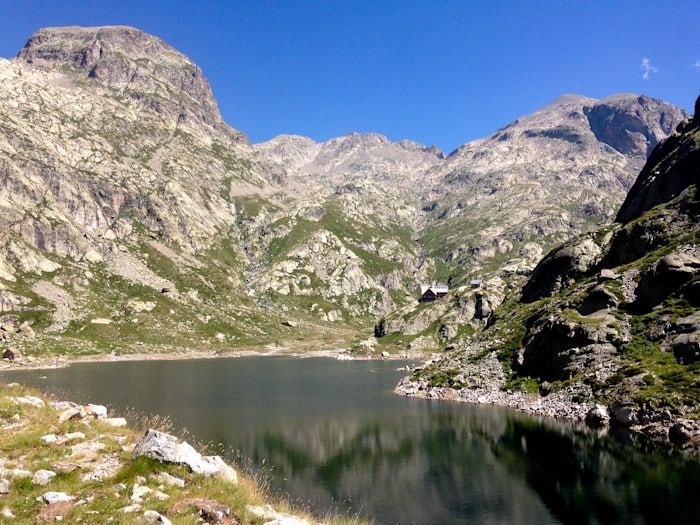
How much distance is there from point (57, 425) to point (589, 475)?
43.3 meters

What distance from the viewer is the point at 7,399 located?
21250mm

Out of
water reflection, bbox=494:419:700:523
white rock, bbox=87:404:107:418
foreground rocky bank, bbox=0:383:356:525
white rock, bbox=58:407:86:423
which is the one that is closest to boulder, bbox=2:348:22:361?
water reflection, bbox=494:419:700:523

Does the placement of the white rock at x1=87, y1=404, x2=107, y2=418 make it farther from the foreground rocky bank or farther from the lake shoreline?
the lake shoreline

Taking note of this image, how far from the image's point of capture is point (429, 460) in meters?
50.2

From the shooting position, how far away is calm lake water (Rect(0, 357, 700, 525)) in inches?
1389

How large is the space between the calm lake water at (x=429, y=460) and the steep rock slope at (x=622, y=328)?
9.79m

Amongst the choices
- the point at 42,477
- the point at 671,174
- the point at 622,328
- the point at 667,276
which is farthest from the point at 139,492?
the point at 671,174

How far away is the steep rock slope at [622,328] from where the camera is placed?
60.8m

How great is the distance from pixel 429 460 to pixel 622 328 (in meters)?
46.2

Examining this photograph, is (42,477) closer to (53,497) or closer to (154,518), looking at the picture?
(53,497)

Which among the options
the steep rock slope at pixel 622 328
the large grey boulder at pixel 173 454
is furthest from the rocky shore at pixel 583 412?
the large grey boulder at pixel 173 454

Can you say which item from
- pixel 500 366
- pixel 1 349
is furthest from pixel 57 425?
pixel 1 349

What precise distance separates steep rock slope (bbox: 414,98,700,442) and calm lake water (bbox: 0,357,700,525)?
979 centimetres

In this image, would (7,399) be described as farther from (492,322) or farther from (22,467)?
(492,322)
